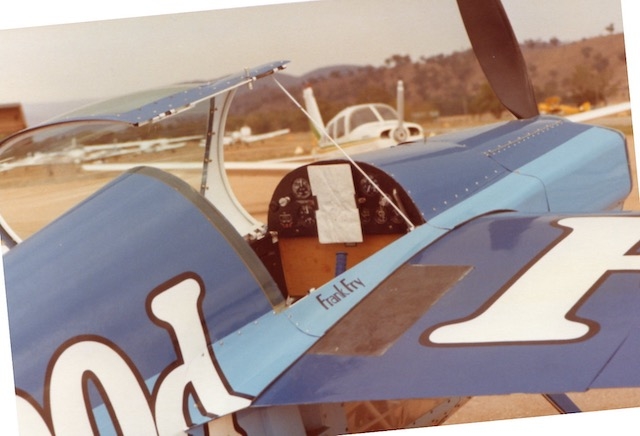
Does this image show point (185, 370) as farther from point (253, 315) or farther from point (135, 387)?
point (253, 315)

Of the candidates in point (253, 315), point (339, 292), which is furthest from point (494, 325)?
point (253, 315)

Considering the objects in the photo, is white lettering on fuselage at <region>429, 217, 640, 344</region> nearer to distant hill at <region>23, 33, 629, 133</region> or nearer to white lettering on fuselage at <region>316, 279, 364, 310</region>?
white lettering on fuselage at <region>316, 279, 364, 310</region>

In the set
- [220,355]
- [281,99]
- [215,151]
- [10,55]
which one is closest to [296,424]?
[220,355]

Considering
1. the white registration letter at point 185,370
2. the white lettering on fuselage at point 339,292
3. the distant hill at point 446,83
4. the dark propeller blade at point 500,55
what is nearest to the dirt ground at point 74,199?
the white lettering on fuselage at point 339,292

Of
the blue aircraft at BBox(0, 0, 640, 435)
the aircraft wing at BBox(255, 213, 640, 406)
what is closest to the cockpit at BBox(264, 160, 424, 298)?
the blue aircraft at BBox(0, 0, 640, 435)

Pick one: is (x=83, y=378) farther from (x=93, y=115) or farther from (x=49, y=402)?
(x=93, y=115)

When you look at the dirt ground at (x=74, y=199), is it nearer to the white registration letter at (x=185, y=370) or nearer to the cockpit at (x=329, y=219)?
the cockpit at (x=329, y=219)
